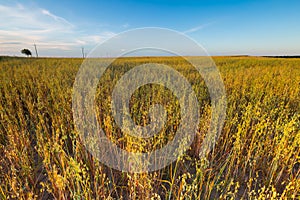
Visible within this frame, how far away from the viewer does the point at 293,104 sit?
3346 millimetres

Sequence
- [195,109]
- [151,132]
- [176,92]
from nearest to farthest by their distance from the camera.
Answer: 1. [151,132]
2. [195,109]
3. [176,92]

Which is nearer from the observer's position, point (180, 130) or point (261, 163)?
point (261, 163)

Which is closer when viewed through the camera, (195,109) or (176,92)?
(195,109)

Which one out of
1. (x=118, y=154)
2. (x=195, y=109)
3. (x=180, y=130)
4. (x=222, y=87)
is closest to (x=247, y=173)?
(x=180, y=130)

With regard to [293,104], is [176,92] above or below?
above

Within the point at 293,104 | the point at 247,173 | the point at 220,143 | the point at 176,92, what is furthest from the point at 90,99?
the point at 293,104

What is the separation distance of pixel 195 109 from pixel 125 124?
157 centimetres

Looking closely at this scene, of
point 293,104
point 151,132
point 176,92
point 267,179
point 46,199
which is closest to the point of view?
point 46,199

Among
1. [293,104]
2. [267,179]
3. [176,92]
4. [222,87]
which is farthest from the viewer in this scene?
[222,87]

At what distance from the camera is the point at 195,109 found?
9.12 feet

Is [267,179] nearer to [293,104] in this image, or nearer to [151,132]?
[151,132]

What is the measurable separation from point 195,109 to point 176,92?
1.02 meters

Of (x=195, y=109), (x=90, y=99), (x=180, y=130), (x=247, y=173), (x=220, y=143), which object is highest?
(x=90, y=99)

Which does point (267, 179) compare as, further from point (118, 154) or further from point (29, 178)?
point (29, 178)
